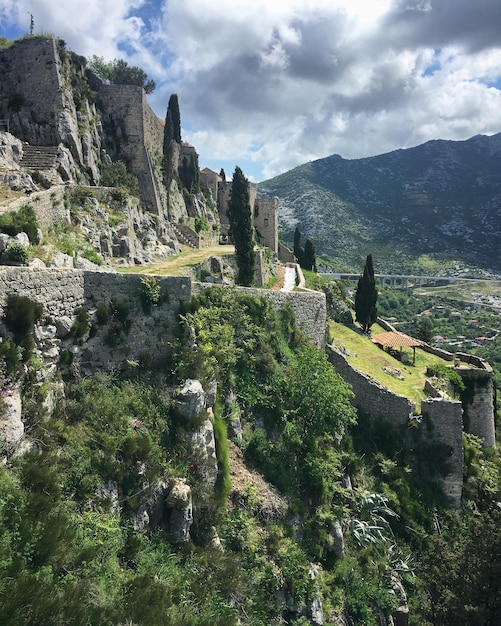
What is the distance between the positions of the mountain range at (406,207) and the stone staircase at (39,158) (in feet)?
341

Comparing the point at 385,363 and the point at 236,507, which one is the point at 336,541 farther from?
the point at 385,363

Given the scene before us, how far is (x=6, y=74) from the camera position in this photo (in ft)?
98.0

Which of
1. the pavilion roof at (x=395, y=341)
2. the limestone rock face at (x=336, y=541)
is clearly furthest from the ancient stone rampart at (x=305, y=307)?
the limestone rock face at (x=336, y=541)

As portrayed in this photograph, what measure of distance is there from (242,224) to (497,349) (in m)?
79.0

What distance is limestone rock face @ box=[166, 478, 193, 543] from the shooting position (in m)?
9.51

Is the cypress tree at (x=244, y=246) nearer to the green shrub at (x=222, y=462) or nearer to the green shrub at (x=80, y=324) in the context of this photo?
the green shrub at (x=222, y=462)

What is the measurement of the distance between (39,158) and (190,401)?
2167 cm

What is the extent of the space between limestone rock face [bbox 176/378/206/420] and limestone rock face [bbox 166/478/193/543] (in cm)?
200

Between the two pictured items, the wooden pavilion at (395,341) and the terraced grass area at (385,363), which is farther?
the wooden pavilion at (395,341)

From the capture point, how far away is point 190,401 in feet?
37.3

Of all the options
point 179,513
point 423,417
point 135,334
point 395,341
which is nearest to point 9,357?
point 135,334

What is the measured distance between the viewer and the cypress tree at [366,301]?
3353 cm

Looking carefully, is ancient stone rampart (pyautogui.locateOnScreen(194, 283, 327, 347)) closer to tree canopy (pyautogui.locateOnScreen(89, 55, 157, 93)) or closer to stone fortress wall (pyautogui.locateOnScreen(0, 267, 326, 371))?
stone fortress wall (pyautogui.locateOnScreen(0, 267, 326, 371))

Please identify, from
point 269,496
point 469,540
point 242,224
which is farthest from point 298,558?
point 242,224
